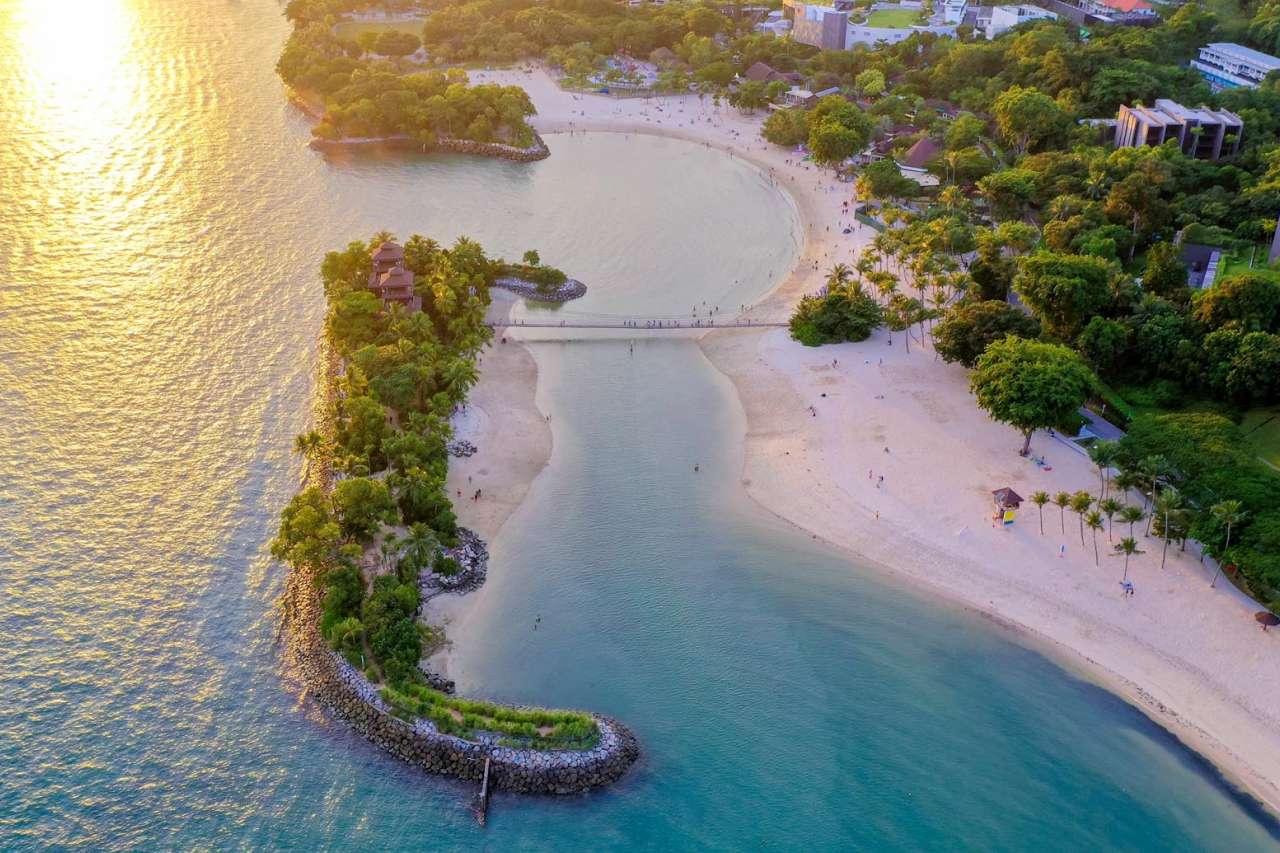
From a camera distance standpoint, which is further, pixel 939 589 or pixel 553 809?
pixel 939 589

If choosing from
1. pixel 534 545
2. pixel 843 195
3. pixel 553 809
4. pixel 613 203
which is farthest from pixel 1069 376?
pixel 613 203

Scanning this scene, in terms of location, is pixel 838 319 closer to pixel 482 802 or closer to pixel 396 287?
pixel 396 287

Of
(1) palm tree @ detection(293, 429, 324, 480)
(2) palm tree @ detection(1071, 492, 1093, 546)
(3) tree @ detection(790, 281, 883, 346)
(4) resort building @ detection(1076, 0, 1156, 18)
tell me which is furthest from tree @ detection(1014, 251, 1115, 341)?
(4) resort building @ detection(1076, 0, 1156, 18)

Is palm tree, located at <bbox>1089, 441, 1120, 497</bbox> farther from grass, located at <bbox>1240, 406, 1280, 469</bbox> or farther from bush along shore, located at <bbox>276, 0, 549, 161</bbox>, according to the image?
bush along shore, located at <bbox>276, 0, 549, 161</bbox>

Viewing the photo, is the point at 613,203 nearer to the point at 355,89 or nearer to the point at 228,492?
the point at 355,89

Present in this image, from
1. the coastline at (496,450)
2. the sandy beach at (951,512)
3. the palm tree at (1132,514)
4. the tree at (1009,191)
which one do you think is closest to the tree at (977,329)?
the sandy beach at (951,512)
